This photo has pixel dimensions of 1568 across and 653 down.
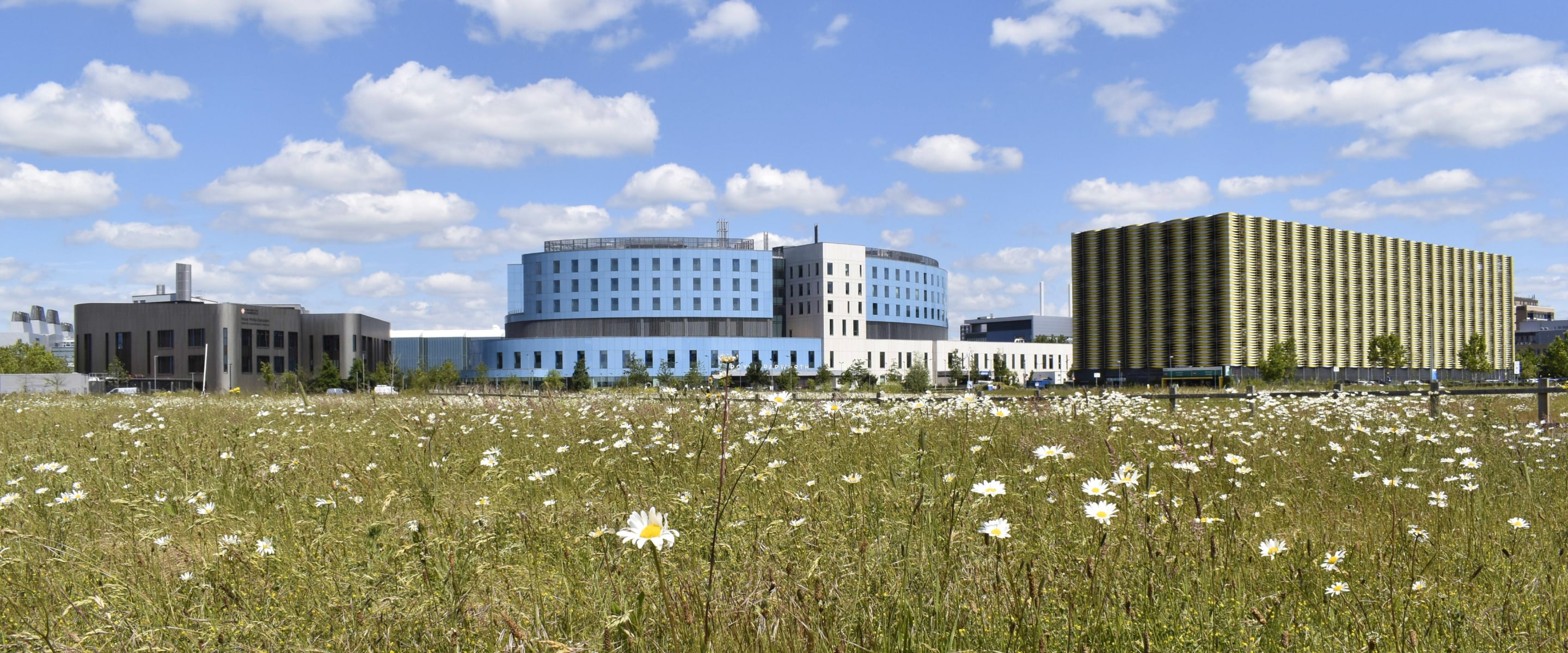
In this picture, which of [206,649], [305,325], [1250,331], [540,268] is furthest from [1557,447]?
[305,325]

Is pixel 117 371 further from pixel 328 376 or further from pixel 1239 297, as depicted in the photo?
pixel 1239 297

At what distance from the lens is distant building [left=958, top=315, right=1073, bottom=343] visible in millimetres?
161875

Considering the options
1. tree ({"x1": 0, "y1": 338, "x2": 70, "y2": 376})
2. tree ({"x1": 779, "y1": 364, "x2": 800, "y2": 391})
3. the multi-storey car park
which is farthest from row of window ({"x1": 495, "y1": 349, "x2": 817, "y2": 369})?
tree ({"x1": 0, "y1": 338, "x2": 70, "y2": 376})

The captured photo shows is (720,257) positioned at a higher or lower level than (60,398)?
higher

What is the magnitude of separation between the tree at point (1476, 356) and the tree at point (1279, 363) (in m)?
30.6

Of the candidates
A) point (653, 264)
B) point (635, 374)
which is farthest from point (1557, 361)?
point (653, 264)

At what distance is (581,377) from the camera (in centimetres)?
9269

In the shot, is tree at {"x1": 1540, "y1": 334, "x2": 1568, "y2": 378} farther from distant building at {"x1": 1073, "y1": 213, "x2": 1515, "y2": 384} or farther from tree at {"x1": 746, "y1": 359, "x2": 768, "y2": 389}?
tree at {"x1": 746, "y1": 359, "x2": 768, "y2": 389}

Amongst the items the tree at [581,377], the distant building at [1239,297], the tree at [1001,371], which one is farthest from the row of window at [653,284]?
the distant building at [1239,297]

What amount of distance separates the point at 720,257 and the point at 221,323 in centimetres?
5401

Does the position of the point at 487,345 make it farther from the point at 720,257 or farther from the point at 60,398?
the point at 60,398

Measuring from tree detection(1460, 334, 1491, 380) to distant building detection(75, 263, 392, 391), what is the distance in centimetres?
12165

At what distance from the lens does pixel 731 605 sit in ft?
10.1

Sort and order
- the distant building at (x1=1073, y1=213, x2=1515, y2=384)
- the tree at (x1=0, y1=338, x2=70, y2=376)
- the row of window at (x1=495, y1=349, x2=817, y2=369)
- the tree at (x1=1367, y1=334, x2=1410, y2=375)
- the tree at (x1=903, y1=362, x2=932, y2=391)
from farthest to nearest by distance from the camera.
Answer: the row of window at (x1=495, y1=349, x2=817, y2=369) < the tree at (x1=1367, y1=334, x2=1410, y2=375) < the distant building at (x1=1073, y1=213, x2=1515, y2=384) < the tree at (x1=0, y1=338, x2=70, y2=376) < the tree at (x1=903, y1=362, x2=932, y2=391)
